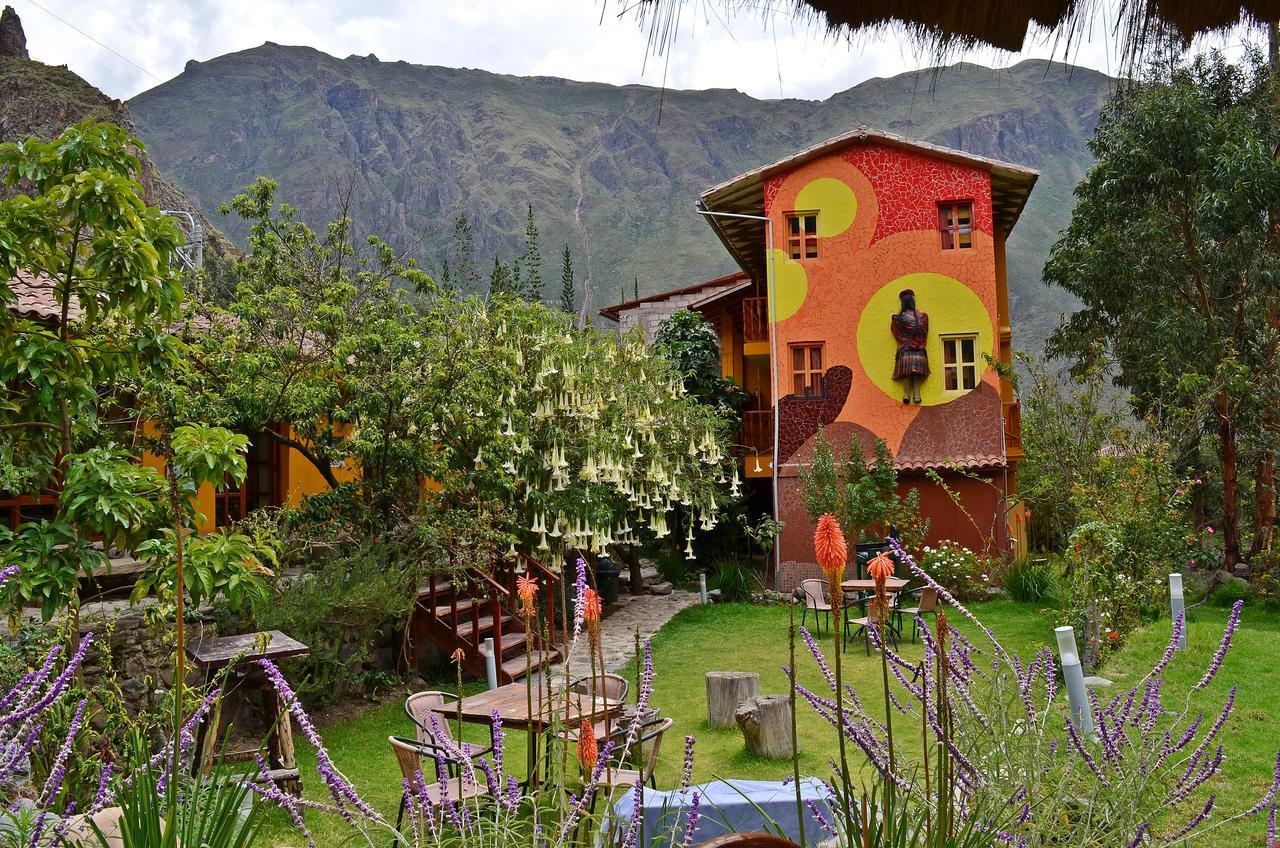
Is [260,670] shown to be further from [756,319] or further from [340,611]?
[756,319]

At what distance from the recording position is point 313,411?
8.95 m

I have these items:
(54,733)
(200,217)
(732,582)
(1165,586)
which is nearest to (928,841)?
(54,733)

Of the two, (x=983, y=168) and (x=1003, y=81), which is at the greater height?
(x=983, y=168)

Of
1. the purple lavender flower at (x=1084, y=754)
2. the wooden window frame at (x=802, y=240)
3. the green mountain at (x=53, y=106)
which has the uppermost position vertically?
the green mountain at (x=53, y=106)

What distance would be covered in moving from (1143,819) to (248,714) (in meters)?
7.36

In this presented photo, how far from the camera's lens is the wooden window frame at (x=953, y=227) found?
53.1 feet

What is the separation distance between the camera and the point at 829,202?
1661 centimetres

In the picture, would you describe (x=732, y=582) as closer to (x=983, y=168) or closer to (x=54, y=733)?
(x=983, y=168)

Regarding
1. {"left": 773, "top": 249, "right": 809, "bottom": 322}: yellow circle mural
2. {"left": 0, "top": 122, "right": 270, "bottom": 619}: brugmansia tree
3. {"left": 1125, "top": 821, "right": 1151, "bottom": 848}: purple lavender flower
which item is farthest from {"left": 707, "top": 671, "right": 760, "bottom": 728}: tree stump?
{"left": 773, "top": 249, "right": 809, "bottom": 322}: yellow circle mural

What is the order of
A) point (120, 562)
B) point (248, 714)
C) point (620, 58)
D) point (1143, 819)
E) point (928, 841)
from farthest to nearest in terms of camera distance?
point (120, 562) < point (248, 714) < point (620, 58) < point (1143, 819) < point (928, 841)

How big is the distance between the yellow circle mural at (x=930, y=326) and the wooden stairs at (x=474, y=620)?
7.98 meters

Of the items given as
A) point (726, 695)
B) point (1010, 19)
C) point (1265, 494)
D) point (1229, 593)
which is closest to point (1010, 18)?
point (1010, 19)

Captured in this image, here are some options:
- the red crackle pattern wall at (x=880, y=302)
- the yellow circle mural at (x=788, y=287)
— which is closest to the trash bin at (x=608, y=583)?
the red crackle pattern wall at (x=880, y=302)

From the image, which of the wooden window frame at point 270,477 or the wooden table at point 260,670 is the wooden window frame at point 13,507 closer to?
the wooden window frame at point 270,477
